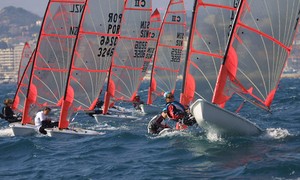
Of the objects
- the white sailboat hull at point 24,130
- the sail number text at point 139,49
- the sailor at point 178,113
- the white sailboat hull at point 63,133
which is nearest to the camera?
the sailor at point 178,113

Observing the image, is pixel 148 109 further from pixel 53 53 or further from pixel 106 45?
pixel 106 45

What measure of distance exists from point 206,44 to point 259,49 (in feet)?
7.28

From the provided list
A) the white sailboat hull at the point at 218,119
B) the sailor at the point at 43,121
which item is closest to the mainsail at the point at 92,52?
the sailor at the point at 43,121

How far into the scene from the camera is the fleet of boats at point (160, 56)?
14812 millimetres

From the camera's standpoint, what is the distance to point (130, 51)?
1083 inches

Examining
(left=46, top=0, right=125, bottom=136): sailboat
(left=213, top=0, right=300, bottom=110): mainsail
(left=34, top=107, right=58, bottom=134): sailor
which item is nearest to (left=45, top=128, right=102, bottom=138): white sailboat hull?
(left=34, top=107, right=58, bottom=134): sailor

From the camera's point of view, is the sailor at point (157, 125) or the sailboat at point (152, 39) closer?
the sailor at point (157, 125)

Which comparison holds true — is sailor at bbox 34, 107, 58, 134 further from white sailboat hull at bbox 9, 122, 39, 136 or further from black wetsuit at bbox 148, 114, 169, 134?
black wetsuit at bbox 148, 114, 169, 134

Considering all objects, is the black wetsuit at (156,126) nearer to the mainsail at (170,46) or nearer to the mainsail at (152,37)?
the mainsail at (170,46)

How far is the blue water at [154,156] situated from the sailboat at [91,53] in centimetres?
190

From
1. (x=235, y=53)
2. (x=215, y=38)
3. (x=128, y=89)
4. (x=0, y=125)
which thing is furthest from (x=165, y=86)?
(x=235, y=53)

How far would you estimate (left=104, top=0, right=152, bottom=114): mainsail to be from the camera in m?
27.1

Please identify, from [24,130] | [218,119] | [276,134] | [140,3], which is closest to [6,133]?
[24,130]

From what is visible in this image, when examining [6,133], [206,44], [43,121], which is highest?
[206,44]
